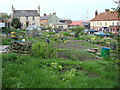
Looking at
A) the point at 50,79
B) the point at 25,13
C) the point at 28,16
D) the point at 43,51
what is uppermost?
the point at 25,13

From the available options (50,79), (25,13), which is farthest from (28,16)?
(50,79)

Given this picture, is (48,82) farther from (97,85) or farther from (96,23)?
(96,23)

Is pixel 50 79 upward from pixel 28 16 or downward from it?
downward

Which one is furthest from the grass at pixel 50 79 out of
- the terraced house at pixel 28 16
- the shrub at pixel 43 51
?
the terraced house at pixel 28 16

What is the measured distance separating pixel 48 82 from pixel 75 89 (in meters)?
1.18

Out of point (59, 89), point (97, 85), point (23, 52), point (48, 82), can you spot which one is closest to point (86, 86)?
point (97, 85)

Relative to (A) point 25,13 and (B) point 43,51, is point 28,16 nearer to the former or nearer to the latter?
(A) point 25,13

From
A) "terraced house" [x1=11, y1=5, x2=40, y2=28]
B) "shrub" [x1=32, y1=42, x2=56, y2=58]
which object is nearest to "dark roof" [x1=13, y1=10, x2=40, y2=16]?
"terraced house" [x1=11, y1=5, x2=40, y2=28]

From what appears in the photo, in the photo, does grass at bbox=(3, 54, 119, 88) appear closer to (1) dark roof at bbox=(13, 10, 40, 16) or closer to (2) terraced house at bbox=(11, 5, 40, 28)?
(2) terraced house at bbox=(11, 5, 40, 28)

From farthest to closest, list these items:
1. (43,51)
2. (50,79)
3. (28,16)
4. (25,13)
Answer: (25,13) → (28,16) → (43,51) → (50,79)

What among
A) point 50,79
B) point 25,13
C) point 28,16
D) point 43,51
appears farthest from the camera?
point 25,13

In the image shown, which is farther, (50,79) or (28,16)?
(28,16)

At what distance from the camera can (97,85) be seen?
619cm

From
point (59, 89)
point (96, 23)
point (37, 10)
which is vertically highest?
point (37, 10)
